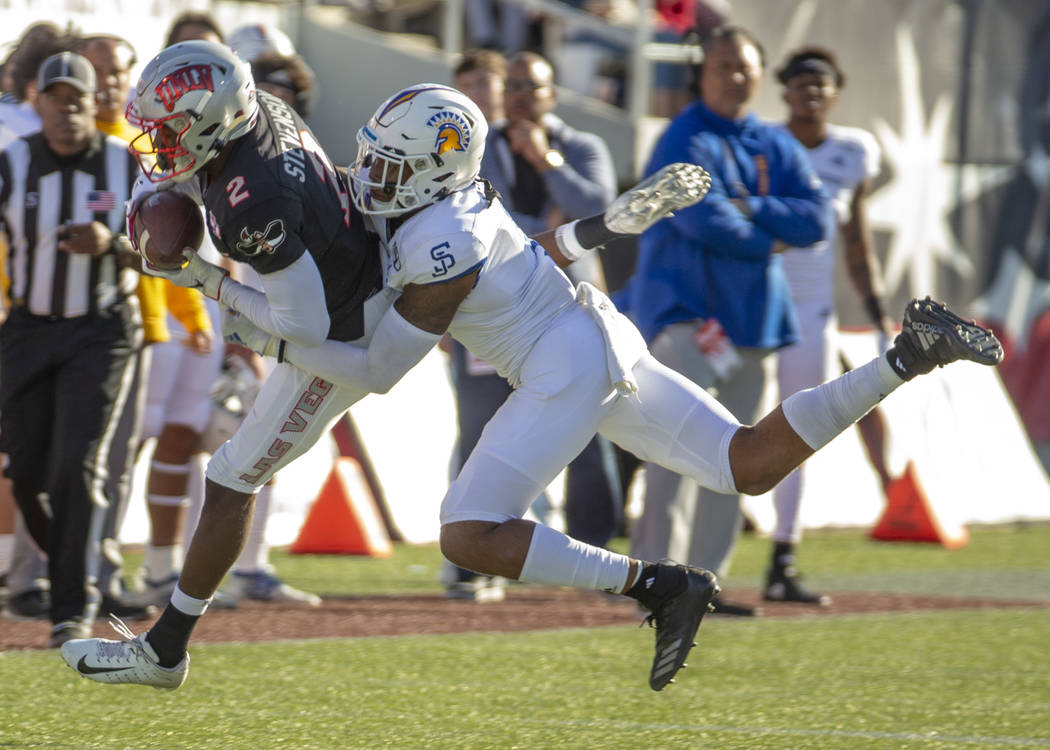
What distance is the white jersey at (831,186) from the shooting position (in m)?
7.19

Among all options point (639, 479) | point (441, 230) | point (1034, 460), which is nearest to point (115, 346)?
point (441, 230)

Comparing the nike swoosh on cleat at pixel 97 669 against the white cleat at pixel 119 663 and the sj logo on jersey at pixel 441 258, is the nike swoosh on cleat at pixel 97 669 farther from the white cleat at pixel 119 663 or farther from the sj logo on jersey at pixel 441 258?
the sj logo on jersey at pixel 441 258

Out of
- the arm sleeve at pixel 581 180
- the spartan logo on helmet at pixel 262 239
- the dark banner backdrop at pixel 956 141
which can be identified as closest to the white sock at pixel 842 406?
the spartan logo on helmet at pixel 262 239

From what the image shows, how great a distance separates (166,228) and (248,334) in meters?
0.31

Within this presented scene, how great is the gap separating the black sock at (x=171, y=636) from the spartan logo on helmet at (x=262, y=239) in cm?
98

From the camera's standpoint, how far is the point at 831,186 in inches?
288

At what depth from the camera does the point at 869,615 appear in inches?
270

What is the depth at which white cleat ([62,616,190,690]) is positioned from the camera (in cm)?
449

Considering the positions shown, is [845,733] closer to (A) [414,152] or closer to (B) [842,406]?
(B) [842,406]

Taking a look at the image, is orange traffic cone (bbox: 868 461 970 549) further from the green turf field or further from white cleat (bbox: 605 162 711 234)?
white cleat (bbox: 605 162 711 234)

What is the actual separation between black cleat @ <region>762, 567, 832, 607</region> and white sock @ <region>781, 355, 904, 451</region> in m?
2.48

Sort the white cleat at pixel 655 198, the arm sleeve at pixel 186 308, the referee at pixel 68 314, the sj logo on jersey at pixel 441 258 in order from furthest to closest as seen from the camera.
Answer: the arm sleeve at pixel 186 308 < the referee at pixel 68 314 < the white cleat at pixel 655 198 < the sj logo on jersey at pixel 441 258

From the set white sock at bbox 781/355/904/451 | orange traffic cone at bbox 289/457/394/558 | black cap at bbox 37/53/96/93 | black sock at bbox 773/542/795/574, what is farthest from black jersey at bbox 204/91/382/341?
orange traffic cone at bbox 289/457/394/558

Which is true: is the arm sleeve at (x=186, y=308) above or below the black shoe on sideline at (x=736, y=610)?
above
